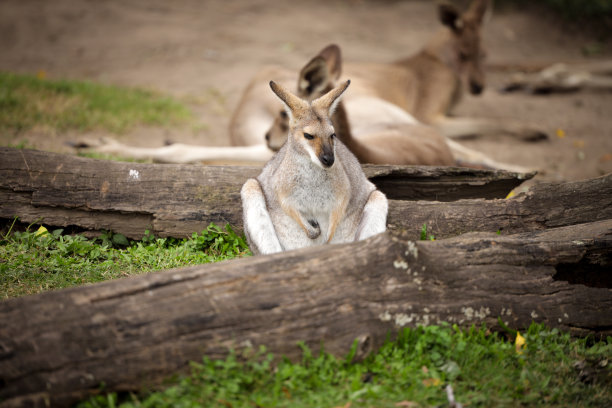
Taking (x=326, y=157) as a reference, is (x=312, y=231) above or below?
below

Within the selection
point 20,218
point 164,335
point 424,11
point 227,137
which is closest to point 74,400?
point 164,335

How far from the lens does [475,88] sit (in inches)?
335

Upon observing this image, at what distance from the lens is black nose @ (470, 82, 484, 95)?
27.8 feet

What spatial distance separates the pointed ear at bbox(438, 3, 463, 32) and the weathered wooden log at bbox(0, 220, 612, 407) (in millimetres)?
5306

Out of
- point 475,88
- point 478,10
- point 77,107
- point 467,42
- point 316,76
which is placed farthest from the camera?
point 475,88

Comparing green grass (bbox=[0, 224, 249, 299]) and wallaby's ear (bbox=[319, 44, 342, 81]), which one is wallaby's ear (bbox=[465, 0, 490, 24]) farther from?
green grass (bbox=[0, 224, 249, 299])

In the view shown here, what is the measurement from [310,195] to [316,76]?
98.3 inches

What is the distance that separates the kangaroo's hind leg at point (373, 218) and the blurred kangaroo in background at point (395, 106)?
162cm

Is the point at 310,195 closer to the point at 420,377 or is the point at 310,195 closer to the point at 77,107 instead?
the point at 420,377

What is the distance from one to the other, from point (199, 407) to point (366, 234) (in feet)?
4.99

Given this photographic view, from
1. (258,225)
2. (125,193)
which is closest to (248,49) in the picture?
(125,193)

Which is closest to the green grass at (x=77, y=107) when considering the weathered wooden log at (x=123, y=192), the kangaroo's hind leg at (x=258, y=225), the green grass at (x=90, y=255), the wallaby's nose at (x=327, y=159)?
the weathered wooden log at (x=123, y=192)

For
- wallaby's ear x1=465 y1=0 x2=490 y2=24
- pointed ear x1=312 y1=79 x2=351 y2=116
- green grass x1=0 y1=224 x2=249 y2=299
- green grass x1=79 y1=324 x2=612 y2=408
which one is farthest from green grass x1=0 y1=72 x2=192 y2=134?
green grass x1=79 y1=324 x2=612 y2=408

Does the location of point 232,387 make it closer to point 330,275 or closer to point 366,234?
point 330,275
